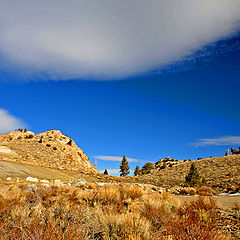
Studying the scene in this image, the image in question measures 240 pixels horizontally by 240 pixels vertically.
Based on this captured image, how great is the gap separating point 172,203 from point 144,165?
7432 centimetres

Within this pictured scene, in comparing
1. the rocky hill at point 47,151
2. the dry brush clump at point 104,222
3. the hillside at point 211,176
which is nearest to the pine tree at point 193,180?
the hillside at point 211,176

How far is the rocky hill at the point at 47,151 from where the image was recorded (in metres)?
36.8

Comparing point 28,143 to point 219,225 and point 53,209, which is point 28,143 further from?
point 219,225

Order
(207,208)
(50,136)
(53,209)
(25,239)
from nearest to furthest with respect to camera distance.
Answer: (25,239) < (53,209) < (207,208) < (50,136)

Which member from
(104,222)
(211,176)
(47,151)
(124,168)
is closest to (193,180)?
(211,176)

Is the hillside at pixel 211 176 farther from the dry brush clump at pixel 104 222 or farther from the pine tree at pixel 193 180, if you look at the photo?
the dry brush clump at pixel 104 222

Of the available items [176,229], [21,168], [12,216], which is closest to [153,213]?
[176,229]

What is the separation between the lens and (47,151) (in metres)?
44.5

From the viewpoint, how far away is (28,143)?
4641 cm

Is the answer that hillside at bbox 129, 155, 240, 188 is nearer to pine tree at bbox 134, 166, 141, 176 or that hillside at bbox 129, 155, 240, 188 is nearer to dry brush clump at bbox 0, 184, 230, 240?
dry brush clump at bbox 0, 184, 230, 240

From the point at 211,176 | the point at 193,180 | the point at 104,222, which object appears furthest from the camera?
the point at 211,176

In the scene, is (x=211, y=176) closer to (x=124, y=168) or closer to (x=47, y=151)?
(x=47, y=151)

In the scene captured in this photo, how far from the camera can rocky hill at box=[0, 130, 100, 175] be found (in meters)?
36.8

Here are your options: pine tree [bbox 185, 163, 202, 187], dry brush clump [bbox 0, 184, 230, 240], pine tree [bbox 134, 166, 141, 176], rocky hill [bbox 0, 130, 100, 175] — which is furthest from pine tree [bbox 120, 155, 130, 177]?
dry brush clump [bbox 0, 184, 230, 240]
